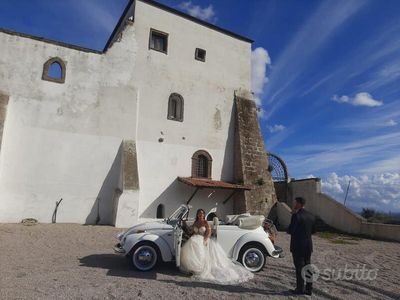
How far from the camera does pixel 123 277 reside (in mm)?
6176

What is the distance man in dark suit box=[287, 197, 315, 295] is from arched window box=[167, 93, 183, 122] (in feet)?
40.4

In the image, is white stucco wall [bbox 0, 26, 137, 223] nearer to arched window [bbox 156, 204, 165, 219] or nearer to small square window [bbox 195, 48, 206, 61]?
arched window [bbox 156, 204, 165, 219]

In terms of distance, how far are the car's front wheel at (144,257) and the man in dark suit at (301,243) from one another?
2822 mm

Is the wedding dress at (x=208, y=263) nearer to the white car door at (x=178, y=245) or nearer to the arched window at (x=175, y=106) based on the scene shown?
the white car door at (x=178, y=245)

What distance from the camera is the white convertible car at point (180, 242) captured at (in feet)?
22.2

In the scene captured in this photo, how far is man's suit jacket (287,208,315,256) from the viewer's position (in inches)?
228

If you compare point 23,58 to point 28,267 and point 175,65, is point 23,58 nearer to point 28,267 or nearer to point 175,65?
point 175,65

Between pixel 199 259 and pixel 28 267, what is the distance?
3.59 meters

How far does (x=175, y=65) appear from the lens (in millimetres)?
18016

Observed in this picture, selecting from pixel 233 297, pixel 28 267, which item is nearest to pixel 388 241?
pixel 233 297

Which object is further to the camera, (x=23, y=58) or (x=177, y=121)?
(x=177, y=121)

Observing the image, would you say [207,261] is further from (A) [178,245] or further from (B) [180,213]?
(B) [180,213]

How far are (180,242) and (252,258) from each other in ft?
5.90

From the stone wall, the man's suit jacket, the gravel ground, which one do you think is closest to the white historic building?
the stone wall
